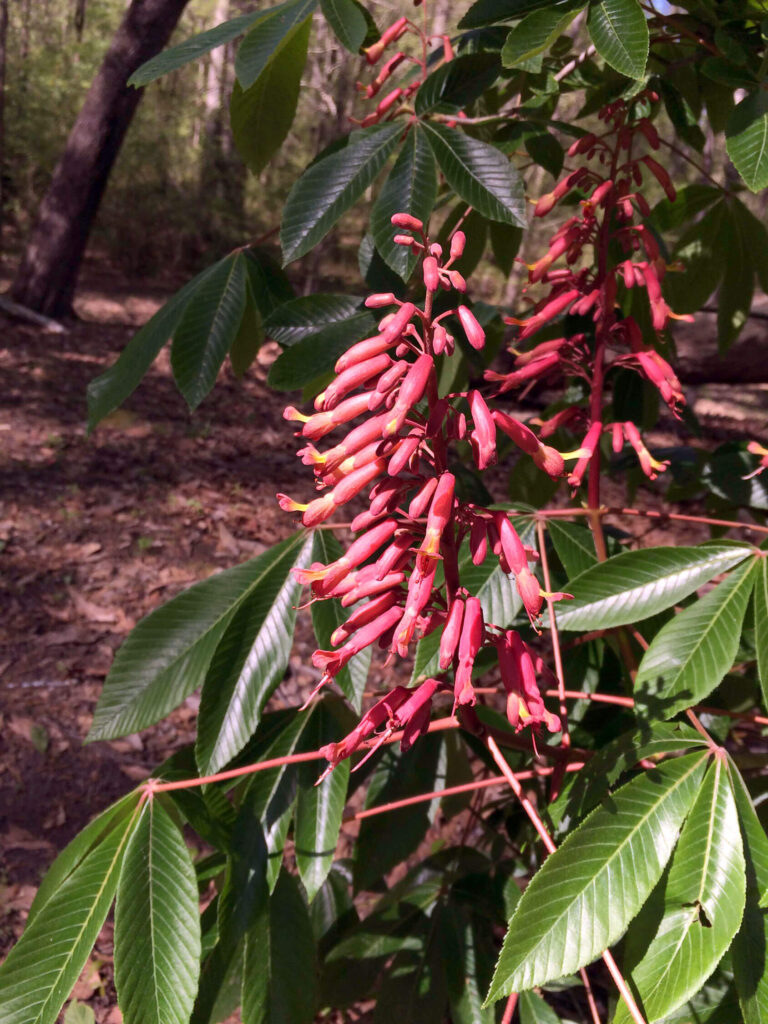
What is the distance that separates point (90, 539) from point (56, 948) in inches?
111

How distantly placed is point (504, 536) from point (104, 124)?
20.0 feet

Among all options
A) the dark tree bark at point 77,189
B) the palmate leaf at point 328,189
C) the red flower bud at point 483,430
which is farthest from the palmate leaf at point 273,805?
the dark tree bark at point 77,189

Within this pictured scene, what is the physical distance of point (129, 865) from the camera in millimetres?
959

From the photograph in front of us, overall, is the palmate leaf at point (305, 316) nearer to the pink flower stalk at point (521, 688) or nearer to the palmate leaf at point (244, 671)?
the palmate leaf at point (244, 671)

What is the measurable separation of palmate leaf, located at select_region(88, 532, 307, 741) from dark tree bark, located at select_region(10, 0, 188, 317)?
5237mm

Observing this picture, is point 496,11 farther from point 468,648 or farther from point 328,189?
point 468,648

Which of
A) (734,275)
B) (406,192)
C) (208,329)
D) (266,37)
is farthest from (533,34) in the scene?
(734,275)

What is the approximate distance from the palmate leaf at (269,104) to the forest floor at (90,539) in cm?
185

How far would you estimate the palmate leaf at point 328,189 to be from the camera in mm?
1069

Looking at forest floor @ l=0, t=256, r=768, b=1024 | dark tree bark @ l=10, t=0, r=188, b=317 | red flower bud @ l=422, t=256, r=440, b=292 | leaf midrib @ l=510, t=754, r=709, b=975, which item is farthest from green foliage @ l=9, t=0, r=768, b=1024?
dark tree bark @ l=10, t=0, r=188, b=317

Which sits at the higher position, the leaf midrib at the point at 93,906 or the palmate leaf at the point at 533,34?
the palmate leaf at the point at 533,34

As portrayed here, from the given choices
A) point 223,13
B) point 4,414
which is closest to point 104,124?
point 4,414

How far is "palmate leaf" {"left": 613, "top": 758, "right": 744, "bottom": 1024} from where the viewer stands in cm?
77

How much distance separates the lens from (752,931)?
0.83 metres
